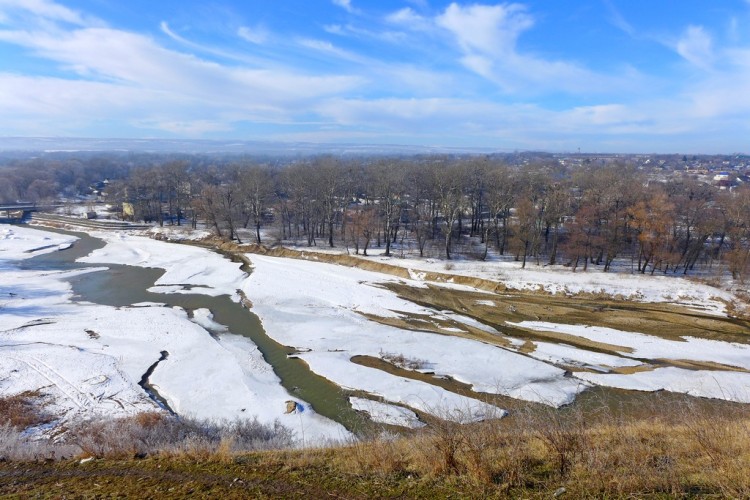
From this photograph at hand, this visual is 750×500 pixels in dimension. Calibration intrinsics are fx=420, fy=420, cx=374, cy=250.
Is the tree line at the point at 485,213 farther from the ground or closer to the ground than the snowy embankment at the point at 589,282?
farther from the ground

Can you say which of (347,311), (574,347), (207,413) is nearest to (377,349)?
(347,311)

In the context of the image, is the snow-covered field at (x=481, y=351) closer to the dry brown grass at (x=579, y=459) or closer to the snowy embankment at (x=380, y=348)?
the snowy embankment at (x=380, y=348)

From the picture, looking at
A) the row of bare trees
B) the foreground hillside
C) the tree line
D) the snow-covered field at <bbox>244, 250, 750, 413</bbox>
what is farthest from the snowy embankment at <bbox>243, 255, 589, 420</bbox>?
the tree line

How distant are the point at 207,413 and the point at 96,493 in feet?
25.8

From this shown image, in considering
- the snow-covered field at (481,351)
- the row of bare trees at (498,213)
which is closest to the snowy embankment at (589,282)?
the snow-covered field at (481,351)

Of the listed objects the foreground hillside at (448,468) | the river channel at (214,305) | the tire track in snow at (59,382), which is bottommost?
the river channel at (214,305)

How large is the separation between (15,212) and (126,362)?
63.9 metres

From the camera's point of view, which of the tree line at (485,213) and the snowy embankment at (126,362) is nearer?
the snowy embankment at (126,362)

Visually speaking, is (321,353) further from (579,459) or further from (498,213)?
(498,213)

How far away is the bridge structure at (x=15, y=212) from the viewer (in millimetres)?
61406

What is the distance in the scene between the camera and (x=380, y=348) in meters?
20.4

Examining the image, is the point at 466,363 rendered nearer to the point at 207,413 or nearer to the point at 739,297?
the point at 207,413

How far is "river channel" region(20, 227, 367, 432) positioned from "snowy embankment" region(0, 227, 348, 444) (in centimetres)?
61

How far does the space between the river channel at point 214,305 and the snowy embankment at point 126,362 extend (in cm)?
61
